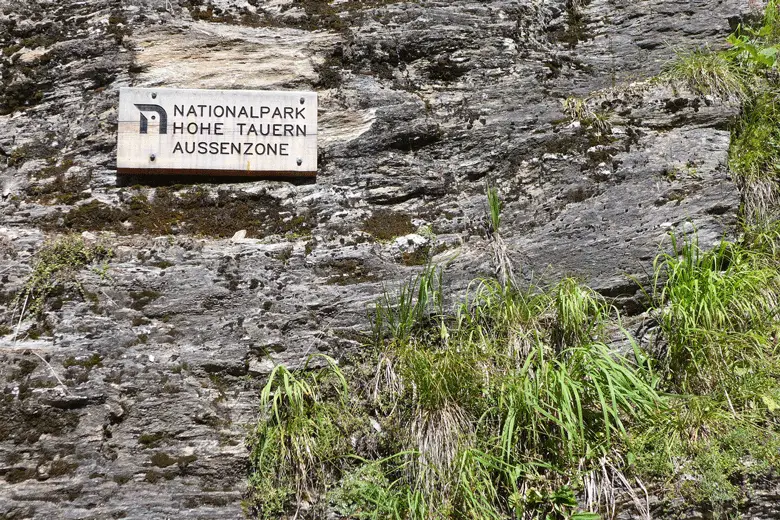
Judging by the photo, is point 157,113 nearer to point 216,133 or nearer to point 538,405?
A: point 216,133

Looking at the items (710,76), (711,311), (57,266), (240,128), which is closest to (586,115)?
(710,76)

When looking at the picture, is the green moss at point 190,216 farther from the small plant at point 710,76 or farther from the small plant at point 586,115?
the small plant at point 710,76

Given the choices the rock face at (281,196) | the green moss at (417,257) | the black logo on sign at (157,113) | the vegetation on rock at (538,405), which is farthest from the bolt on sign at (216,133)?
the vegetation on rock at (538,405)

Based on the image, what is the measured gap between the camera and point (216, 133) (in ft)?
15.3

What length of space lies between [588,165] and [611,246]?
2.33 ft

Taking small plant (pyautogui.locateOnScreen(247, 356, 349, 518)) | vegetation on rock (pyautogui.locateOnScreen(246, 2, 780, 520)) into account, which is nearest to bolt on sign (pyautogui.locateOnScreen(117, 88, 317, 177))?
vegetation on rock (pyautogui.locateOnScreen(246, 2, 780, 520))

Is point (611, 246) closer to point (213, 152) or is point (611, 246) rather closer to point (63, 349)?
point (213, 152)

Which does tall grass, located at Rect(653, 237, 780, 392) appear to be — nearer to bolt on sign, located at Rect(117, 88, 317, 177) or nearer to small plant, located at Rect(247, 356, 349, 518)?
small plant, located at Rect(247, 356, 349, 518)

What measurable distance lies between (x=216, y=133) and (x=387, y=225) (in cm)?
158

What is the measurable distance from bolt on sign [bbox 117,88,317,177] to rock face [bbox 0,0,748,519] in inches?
5.7

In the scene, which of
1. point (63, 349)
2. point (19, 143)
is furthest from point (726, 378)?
point (19, 143)

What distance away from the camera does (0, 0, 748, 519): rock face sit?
150 inches

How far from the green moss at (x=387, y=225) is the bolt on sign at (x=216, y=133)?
0.62m

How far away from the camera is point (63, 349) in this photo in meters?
3.97
